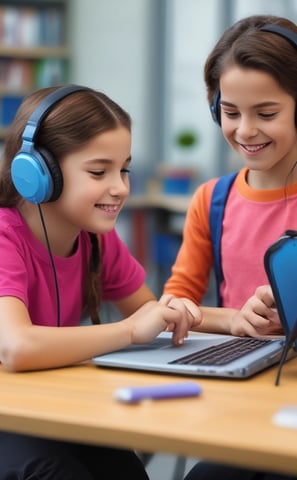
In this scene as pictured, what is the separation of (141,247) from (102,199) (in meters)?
4.55

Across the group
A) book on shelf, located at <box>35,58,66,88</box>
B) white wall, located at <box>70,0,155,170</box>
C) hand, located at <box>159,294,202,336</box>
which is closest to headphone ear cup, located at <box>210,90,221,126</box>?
hand, located at <box>159,294,202,336</box>

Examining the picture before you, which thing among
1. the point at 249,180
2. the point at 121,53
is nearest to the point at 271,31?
the point at 249,180

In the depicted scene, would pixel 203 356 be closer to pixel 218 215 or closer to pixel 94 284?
pixel 94 284

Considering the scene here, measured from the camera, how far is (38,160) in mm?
1234

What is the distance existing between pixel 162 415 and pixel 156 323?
13.2 inches

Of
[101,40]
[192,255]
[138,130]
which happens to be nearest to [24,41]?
[101,40]

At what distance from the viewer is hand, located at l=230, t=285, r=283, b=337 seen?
1249 mm

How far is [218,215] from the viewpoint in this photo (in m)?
1.60

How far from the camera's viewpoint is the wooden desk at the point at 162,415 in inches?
31.1

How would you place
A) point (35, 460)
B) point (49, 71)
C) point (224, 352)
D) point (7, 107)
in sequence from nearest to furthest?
point (35, 460) < point (224, 352) < point (7, 107) < point (49, 71)

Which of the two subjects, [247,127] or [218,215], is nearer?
[247,127]

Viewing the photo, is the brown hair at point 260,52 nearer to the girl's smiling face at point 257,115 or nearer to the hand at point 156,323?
the girl's smiling face at point 257,115

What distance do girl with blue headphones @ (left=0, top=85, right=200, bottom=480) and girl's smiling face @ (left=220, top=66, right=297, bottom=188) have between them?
18cm

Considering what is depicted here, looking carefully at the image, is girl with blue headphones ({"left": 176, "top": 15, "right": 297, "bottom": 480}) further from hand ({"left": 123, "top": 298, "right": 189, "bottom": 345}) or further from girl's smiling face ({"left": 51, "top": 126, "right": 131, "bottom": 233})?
girl's smiling face ({"left": 51, "top": 126, "right": 131, "bottom": 233})
